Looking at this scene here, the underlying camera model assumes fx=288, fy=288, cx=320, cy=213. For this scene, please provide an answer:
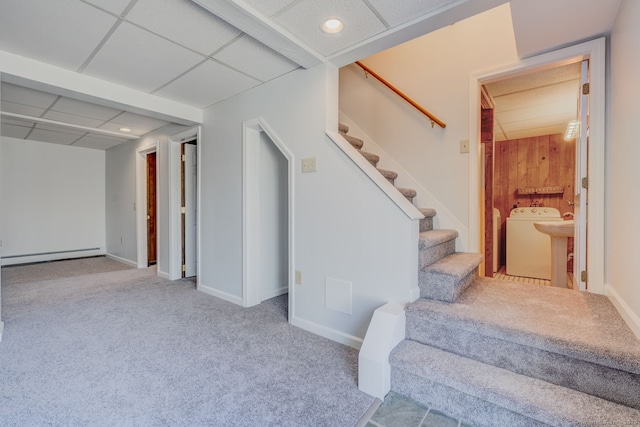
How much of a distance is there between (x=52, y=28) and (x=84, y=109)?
185 centimetres

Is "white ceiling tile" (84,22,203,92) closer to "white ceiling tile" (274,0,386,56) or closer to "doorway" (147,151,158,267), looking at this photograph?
"white ceiling tile" (274,0,386,56)

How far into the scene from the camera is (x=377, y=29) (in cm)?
187

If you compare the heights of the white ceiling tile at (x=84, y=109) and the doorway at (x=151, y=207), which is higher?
the white ceiling tile at (x=84, y=109)

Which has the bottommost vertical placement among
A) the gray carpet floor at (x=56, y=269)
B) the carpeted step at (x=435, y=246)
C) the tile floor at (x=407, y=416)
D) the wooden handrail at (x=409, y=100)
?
the tile floor at (x=407, y=416)

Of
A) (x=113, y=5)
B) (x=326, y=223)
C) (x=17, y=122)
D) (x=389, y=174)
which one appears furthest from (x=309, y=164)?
(x=17, y=122)

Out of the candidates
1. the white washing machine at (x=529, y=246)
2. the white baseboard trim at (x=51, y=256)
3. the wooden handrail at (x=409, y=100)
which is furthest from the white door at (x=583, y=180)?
the white baseboard trim at (x=51, y=256)

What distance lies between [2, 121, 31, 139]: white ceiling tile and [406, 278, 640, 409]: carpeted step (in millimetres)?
5822

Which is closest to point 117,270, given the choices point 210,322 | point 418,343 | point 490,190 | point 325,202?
point 210,322

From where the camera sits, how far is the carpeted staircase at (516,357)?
1231mm

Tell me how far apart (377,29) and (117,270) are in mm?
4959

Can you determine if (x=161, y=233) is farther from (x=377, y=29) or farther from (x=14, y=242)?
(x=377, y=29)

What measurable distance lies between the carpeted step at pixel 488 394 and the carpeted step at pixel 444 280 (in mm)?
358

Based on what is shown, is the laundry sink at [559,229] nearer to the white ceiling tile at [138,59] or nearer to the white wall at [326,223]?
the white wall at [326,223]

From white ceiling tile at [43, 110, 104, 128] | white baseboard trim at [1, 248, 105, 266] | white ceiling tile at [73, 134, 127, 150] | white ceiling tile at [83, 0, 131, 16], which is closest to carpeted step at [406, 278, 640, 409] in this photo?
white ceiling tile at [83, 0, 131, 16]
